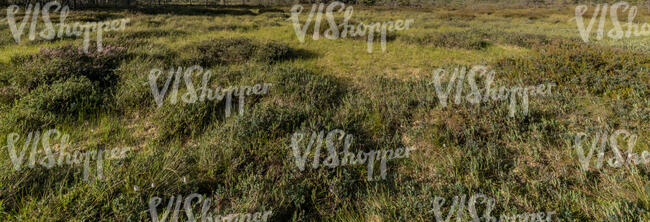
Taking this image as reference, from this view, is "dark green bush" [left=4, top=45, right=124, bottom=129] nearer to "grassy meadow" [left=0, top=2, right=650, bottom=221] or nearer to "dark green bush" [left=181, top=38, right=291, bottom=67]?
"grassy meadow" [left=0, top=2, right=650, bottom=221]

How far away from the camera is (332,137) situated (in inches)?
139

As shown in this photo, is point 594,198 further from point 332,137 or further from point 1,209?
point 1,209

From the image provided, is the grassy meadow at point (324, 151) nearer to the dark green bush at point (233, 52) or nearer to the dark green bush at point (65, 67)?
the dark green bush at point (65, 67)

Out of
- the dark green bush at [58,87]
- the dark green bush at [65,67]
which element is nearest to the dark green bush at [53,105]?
the dark green bush at [58,87]

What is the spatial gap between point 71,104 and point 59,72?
200 centimetres

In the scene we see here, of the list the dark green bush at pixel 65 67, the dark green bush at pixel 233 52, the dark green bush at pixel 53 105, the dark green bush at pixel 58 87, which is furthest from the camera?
the dark green bush at pixel 233 52

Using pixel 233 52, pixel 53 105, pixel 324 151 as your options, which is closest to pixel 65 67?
pixel 53 105

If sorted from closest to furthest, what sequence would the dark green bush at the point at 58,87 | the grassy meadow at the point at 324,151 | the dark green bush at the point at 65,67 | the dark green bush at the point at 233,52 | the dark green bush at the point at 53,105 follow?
the grassy meadow at the point at 324,151, the dark green bush at the point at 53,105, the dark green bush at the point at 58,87, the dark green bush at the point at 65,67, the dark green bush at the point at 233,52

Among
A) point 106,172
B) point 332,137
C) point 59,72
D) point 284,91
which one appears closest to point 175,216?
point 106,172

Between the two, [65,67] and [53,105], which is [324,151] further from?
[65,67]

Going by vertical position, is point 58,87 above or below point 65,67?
below

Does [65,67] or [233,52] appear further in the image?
[233,52]

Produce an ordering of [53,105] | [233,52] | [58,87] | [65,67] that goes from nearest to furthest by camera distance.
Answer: [53,105], [58,87], [65,67], [233,52]

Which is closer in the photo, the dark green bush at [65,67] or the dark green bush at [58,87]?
the dark green bush at [58,87]
